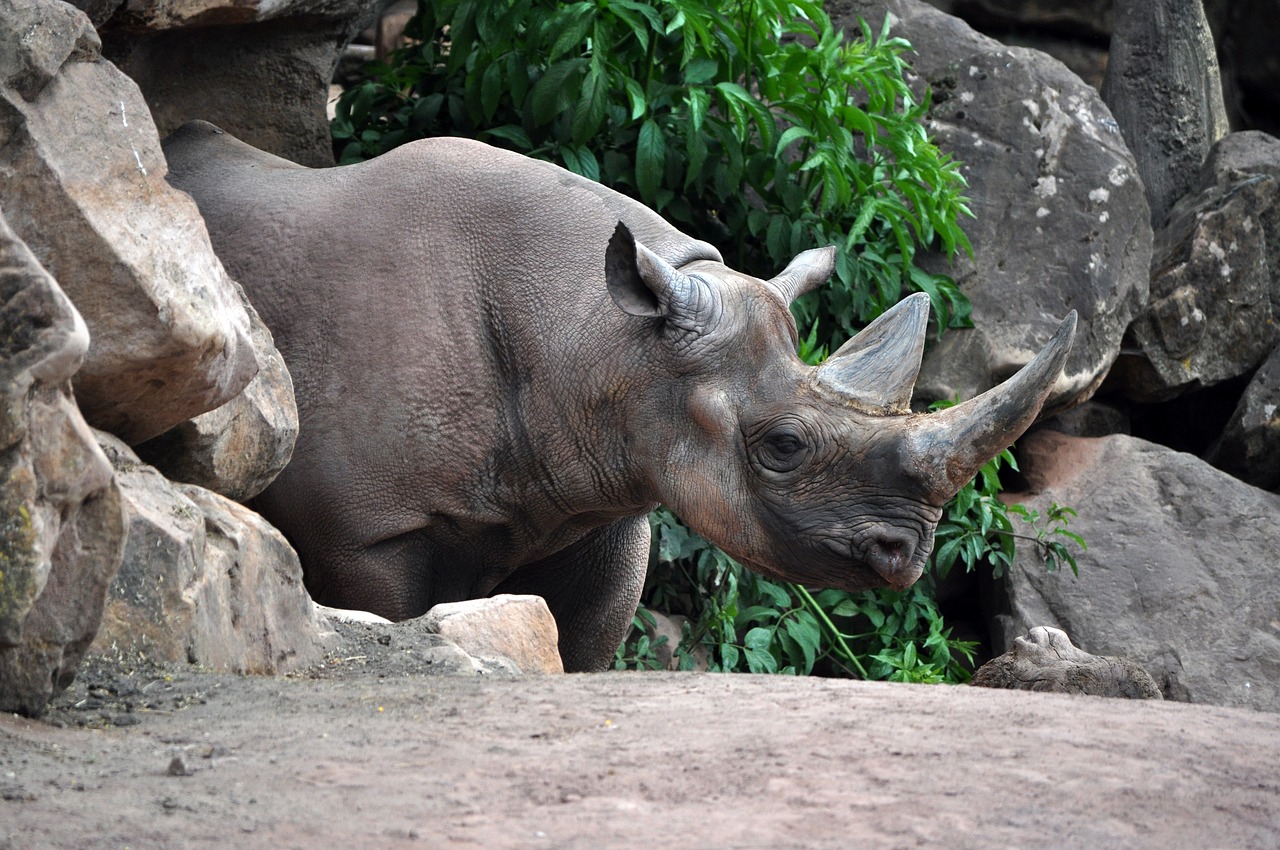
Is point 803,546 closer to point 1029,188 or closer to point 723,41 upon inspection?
point 723,41

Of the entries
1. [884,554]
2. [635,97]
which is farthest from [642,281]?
[635,97]

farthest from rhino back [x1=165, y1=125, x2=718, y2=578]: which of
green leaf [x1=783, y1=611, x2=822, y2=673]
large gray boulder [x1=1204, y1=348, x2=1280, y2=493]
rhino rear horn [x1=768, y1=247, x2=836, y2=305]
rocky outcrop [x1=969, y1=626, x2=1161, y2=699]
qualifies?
large gray boulder [x1=1204, y1=348, x2=1280, y2=493]

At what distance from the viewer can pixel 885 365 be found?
4762 millimetres

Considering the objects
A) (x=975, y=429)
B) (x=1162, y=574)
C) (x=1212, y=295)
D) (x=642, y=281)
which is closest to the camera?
(x=975, y=429)

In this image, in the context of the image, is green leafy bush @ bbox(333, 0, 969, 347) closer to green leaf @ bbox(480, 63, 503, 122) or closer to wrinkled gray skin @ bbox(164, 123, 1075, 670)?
green leaf @ bbox(480, 63, 503, 122)

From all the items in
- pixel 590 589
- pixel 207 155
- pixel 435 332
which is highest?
pixel 207 155

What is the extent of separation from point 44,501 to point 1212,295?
23.4 feet

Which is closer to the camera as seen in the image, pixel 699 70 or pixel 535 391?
pixel 535 391

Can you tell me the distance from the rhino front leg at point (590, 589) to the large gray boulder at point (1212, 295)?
383cm

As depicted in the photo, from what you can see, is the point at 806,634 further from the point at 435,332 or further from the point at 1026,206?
the point at 1026,206

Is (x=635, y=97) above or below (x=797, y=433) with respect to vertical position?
above

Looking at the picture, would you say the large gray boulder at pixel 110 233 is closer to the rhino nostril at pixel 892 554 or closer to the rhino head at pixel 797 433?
the rhino head at pixel 797 433

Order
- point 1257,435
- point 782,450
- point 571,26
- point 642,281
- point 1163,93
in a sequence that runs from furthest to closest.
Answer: point 1163,93, point 1257,435, point 571,26, point 642,281, point 782,450

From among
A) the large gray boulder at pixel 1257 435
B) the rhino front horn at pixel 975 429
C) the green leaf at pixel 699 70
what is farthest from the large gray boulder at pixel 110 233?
the large gray boulder at pixel 1257 435
